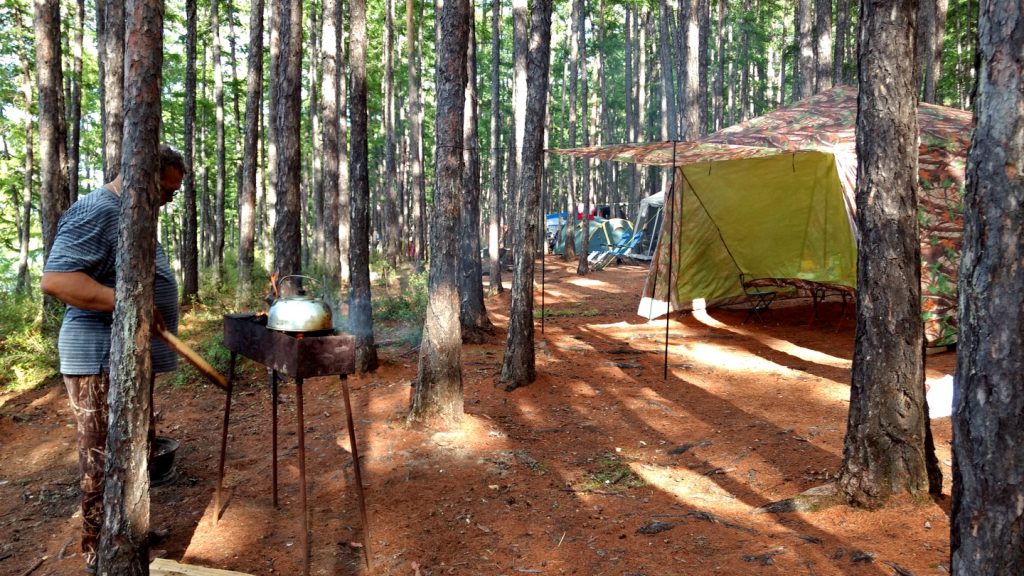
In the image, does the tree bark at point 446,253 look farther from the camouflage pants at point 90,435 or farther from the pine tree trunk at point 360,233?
the camouflage pants at point 90,435

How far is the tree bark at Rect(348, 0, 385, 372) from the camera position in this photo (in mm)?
7375

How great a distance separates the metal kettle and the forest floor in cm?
120

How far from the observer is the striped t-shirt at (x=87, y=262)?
3.14 metres

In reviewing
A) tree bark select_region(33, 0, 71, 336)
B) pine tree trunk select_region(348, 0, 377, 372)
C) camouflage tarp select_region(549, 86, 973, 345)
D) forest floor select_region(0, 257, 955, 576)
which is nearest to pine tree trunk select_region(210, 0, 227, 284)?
tree bark select_region(33, 0, 71, 336)

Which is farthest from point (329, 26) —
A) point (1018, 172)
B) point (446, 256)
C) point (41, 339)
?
point (1018, 172)

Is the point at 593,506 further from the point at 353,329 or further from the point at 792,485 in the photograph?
the point at 353,329

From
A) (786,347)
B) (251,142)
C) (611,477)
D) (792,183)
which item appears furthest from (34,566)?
Answer: (792,183)

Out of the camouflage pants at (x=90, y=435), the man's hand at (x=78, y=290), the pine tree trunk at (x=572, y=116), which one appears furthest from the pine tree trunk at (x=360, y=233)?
the pine tree trunk at (x=572, y=116)

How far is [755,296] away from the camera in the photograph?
11.1 metres

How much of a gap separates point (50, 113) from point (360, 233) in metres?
4.53

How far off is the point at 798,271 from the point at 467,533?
7904mm

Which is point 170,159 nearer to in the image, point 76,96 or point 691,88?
point 691,88

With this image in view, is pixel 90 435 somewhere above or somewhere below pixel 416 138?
below

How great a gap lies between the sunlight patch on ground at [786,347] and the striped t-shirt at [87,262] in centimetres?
667
